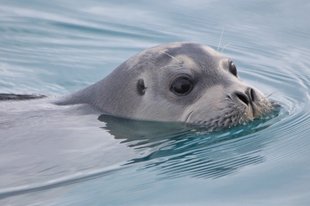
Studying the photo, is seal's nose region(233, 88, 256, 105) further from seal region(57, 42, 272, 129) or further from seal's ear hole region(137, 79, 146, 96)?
seal's ear hole region(137, 79, 146, 96)

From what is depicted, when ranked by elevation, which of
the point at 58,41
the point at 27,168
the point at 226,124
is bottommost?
the point at 27,168

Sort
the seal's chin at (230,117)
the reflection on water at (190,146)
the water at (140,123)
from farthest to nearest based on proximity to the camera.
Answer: the seal's chin at (230,117), the reflection on water at (190,146), the water at (140,123)

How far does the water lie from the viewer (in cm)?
735

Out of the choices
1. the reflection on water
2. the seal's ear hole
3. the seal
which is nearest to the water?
the reflection on water

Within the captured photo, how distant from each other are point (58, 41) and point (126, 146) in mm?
4574

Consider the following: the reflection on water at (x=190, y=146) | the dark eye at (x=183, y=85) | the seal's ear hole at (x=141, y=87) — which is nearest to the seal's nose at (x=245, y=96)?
the reflection on water at (x=190, y=146)

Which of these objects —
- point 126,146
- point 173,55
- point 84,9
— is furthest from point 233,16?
point 126,146

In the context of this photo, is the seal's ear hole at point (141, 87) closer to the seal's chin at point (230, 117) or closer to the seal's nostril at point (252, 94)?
the seal's chin at point (230, 117)

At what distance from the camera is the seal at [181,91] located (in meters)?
8.53

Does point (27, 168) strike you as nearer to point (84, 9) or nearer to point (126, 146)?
point (126, 146)

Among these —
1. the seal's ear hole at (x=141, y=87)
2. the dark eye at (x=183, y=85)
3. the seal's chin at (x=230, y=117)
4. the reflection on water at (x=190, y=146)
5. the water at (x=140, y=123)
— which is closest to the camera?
the water at (x=140, y=123)

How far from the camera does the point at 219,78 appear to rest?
8.73 metres

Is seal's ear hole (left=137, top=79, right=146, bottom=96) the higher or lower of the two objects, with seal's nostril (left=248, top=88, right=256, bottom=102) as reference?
lower

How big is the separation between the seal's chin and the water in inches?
3.1
